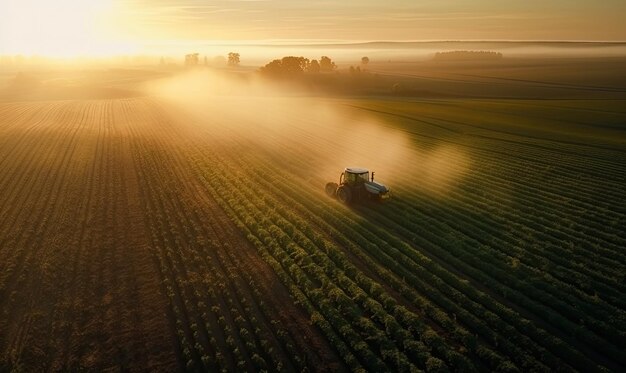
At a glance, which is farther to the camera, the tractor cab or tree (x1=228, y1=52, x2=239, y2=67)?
tree (x1=228, y1=52, x2=239, y2=67)

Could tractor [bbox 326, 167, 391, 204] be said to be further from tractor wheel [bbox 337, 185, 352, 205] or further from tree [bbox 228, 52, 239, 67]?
tree [bbox 228, 52, 239, 67]

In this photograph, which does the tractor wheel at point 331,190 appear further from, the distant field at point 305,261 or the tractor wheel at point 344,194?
the tractor wheel at point 344,194

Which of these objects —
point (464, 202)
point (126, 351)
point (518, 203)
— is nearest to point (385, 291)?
point (126, 351)

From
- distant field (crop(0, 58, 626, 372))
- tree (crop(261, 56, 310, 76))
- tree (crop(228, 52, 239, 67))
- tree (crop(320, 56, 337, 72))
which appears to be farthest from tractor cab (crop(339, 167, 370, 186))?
tree (crop(228, 52, 239, 67))

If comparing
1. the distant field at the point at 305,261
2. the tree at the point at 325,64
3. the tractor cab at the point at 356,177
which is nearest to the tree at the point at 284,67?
the tree at the point at 325,64

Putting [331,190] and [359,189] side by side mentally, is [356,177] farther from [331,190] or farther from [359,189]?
[331,190]

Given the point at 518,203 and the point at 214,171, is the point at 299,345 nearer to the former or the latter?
the point at 518,203
